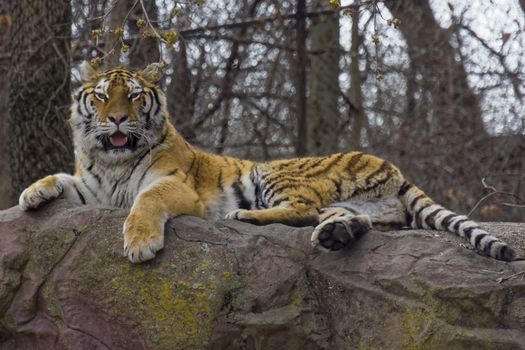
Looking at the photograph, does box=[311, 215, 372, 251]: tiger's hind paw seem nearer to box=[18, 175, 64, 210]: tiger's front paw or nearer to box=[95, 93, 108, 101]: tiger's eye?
box=[18, 175, 64, 210]: tiger's front paw

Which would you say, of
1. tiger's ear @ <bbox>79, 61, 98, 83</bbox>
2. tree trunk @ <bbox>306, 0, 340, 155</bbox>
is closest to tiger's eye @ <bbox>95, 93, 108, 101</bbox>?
tiger's ear @ <bbox>79, 61, 98, 83</bbox>

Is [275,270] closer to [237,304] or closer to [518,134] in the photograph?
[237,304]

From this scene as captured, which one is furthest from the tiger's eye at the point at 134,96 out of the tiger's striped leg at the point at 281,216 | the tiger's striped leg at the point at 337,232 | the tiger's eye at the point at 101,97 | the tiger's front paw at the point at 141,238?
the tiger's striped leg at the point at 337,232

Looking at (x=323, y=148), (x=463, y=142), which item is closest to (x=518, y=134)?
(x=463, y=142)

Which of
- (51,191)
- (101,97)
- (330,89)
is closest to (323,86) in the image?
(330,89)

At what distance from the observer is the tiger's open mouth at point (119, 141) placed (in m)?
4.63

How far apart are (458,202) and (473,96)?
1.28 metres

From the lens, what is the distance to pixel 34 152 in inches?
249

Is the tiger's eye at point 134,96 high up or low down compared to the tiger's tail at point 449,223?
up

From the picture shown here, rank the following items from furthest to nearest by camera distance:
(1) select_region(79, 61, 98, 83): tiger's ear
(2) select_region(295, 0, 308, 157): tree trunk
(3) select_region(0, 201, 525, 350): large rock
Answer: (2) select_region(295, 0, 308, 157): tree trunk < (1) select_region(79, 61, 98, 83): tiger's ear < (3) select_region(0, 201, 525, 350): large rock

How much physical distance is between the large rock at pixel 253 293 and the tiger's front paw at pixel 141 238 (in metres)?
0.07

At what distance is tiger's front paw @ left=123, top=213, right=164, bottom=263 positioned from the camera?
371 cm

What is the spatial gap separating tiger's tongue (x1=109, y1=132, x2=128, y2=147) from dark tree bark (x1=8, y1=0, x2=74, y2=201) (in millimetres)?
1785

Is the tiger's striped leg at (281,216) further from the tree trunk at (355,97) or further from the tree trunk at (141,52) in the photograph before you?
the tree trunk at (355,97)
